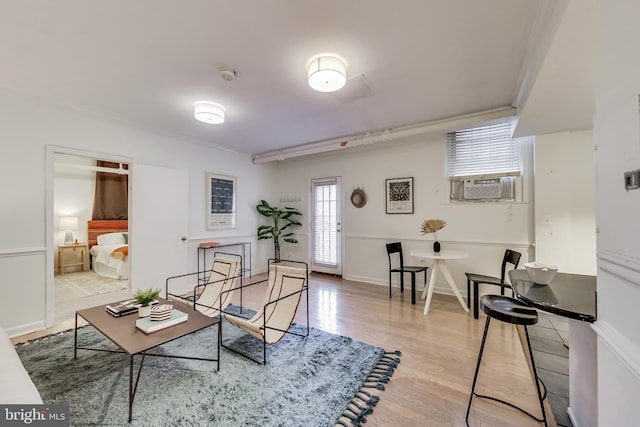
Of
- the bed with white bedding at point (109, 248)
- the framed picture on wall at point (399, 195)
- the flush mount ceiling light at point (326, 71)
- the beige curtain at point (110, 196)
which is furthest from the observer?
the beige curtain at point (110, 196)

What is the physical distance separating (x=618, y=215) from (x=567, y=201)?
122 inches

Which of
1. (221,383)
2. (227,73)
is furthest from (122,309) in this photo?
(227,73)

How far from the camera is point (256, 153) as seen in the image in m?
5.30

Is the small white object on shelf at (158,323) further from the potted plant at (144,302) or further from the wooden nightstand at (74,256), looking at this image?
the wooden nightstand at (74,256)

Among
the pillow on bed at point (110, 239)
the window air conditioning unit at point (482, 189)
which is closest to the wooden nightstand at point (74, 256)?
the pillow on bed at point (110, 239)

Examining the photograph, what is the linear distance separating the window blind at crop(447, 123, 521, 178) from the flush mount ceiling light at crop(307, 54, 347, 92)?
2.66m

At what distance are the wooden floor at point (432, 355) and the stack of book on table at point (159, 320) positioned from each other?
147 centimetres

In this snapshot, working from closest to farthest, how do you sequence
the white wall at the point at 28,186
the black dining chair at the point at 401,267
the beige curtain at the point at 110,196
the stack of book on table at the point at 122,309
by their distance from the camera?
1. the stack of book on table at the point at 122,309
2. the white wall at the point at 28,186
3. the black dining chair at the point at 401,267
4. the beige curtain at the point at 110,196

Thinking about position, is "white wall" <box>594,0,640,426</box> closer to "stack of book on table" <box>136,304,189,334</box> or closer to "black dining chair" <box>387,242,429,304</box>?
"stack of book on table" <box>136,304,189,334</box>

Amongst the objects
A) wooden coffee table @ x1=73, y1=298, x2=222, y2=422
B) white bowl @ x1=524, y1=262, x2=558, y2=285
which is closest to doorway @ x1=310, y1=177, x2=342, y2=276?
wooden coffee table @ x1=73, y1=298, x2=222, y2=422

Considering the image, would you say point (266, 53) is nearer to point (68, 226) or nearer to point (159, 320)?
point (159, 320)

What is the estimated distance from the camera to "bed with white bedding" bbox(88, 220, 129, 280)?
4.73 m

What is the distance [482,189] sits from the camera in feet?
12.3

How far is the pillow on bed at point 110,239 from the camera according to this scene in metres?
5.50
